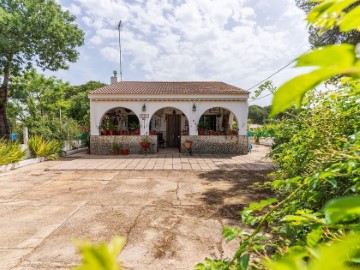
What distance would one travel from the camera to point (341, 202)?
35 cm

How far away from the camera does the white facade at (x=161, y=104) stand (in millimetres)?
14922

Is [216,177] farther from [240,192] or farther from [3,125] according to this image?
[3,125]

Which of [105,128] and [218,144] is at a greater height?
[105,128]

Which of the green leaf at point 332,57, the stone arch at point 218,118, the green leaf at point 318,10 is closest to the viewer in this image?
the green leaf at point 332,57

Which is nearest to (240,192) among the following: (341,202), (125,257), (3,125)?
(125,257)

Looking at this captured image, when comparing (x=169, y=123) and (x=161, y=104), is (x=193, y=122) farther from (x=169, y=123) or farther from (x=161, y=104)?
(x=169, y=123)

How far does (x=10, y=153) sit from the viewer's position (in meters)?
9.44

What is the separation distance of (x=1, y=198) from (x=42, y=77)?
13477 mm

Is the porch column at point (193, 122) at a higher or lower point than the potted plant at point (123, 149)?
higher

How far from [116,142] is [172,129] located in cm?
533

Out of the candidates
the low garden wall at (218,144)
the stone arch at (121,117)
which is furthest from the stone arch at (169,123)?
the low garden wall at (218,144)

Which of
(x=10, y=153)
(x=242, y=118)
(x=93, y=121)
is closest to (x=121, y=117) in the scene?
(x=93, y=121)

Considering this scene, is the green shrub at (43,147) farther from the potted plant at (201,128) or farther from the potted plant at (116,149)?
the potted plant at (201,128)

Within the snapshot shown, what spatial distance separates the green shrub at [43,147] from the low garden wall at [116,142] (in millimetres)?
2030
